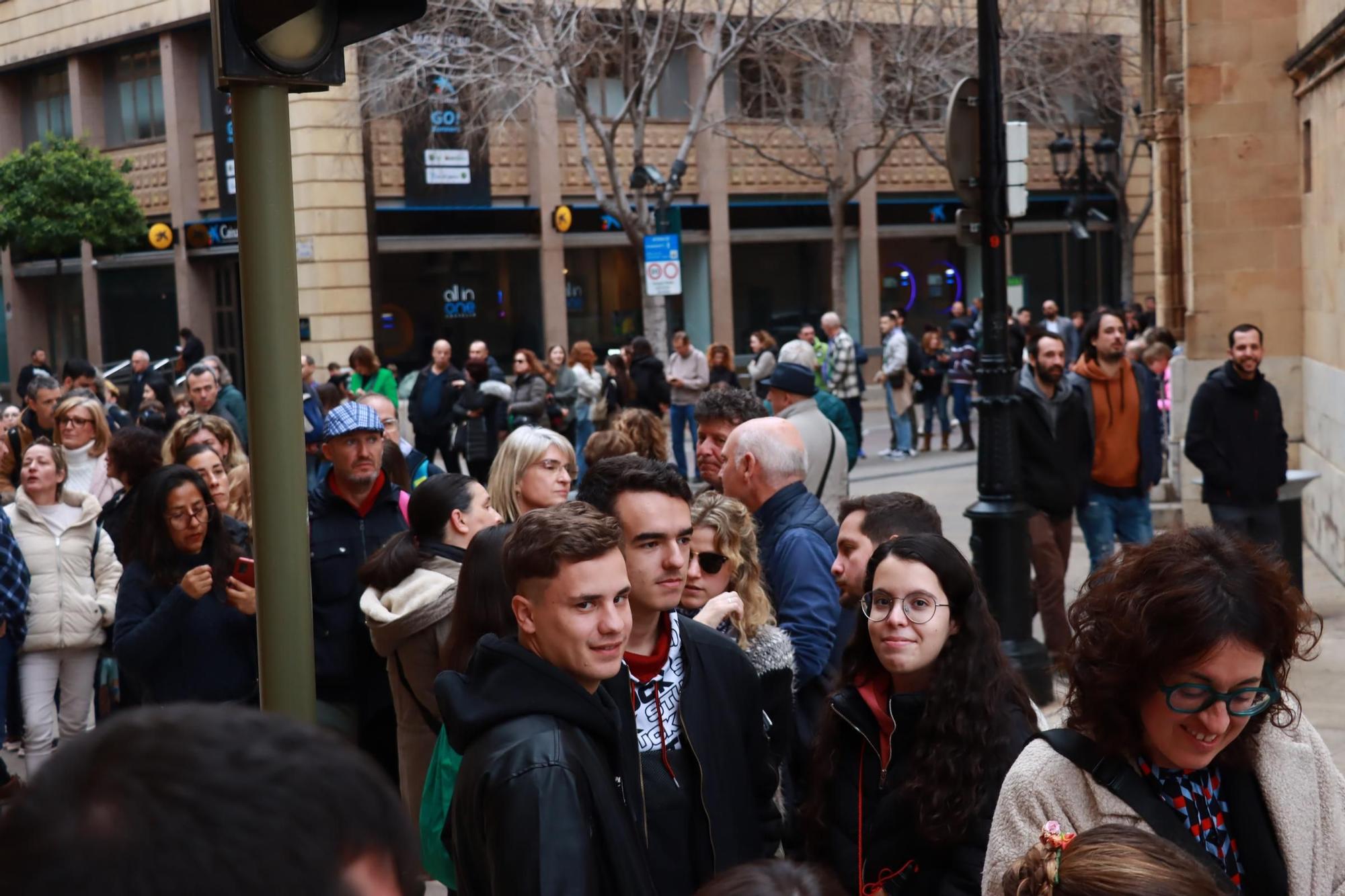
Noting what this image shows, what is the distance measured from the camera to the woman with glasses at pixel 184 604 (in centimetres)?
590

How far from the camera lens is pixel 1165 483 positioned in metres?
15.8

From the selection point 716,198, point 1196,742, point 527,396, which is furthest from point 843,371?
point 1196,742

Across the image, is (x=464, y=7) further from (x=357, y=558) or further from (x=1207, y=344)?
(x=357, y=558)

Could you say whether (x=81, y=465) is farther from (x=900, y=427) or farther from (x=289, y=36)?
(x=900, y=427)

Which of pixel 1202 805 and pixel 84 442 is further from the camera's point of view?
pixel 84 442

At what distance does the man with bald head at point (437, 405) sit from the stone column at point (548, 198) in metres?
15.9

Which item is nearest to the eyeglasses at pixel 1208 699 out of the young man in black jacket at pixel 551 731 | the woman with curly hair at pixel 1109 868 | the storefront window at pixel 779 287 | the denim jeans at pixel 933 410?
the woman with curly hair at pixel 1109 868

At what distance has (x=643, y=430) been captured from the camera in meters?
8.16

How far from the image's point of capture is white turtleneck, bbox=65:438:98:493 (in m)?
9.69

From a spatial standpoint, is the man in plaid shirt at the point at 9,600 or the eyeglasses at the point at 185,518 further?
the man in plaid shirt at the point at 9,600

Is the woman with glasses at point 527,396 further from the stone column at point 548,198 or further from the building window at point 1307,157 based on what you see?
the stone column at point 548,198

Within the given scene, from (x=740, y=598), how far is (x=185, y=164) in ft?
106

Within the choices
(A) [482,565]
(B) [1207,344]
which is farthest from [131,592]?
(B) [1207,344]

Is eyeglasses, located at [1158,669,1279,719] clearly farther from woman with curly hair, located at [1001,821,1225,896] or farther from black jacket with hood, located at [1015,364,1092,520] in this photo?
black jacket with hood, located at [1015,364,1092,520]
